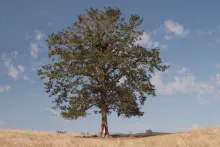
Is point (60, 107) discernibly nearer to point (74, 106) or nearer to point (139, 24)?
point (74, 106)

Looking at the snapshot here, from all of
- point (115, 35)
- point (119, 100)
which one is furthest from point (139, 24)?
point (119, 100)

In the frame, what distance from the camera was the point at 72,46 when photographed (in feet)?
136

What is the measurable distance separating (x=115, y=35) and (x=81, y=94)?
767 centimetres

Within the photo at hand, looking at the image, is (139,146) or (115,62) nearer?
(139,146)

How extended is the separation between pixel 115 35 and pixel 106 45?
1599mm

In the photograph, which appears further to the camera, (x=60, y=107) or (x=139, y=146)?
(x=60, y=107)

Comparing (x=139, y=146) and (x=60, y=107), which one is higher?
(x=60, y=107)

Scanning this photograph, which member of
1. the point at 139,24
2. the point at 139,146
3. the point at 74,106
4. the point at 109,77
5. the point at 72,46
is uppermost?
the point at 139,24

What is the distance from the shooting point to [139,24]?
139 feet

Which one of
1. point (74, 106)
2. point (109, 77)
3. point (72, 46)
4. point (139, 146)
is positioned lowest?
point (139, 146)

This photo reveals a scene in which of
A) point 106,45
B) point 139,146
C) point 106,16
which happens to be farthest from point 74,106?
point 139,146

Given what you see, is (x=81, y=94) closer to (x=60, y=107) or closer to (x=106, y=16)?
(x=60, y=107)

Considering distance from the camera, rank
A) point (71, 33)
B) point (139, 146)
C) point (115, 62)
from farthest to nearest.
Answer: point (71, 33), point (115, 62), point (139, 146)

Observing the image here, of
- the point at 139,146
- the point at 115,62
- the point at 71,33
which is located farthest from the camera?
the point at 71,33
